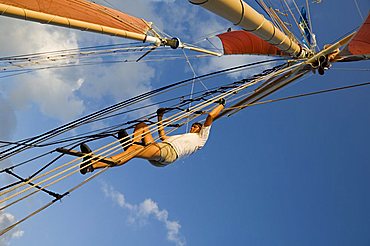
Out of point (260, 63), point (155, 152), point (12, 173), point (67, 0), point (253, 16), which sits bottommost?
point (12, 173)

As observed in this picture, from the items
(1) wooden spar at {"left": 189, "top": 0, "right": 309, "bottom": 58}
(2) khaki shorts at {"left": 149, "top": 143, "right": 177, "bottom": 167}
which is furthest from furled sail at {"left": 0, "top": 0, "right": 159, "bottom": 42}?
(1) wooden spar at {"left": 189, "top": 0, "right": 309, "bottom": 58}

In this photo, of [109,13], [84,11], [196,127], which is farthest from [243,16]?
[109,13]

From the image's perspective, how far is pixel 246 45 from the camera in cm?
1253

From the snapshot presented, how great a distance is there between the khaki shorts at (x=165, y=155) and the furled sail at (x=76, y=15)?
177 inches

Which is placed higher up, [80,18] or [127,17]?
[127,17]

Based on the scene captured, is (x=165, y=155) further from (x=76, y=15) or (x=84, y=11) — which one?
(x=84, y=11)

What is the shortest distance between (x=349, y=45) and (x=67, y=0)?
6.18 metres

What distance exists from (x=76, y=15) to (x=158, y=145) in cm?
533

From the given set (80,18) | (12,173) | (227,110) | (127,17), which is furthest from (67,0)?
(12,173)

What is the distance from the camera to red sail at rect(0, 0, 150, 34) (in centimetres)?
838

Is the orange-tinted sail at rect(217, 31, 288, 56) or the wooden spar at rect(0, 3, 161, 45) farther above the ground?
the orange-tinted sail at rect(217, 31, 288, 56)

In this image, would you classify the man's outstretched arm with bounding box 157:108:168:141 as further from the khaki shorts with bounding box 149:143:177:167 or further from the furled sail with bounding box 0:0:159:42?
the furled sail with bounding box 0:0:159:42

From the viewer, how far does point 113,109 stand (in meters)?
6.90

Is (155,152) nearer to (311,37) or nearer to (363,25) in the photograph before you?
(363,25)
